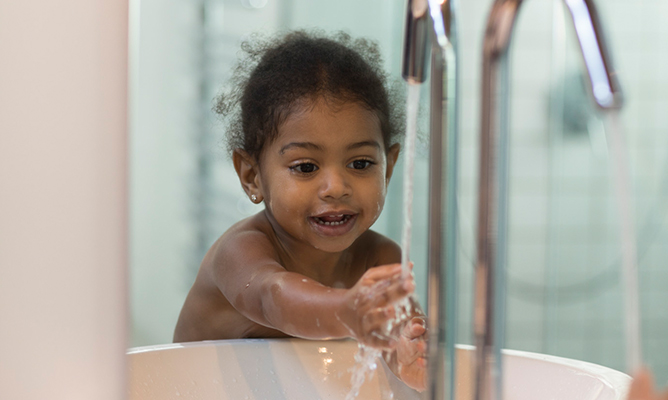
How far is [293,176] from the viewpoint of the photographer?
2.25 feet

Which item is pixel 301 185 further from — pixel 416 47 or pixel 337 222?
pixel 416 47

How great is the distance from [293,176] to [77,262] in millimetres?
452

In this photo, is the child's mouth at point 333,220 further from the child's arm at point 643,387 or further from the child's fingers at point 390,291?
the child's arm at point 643,387

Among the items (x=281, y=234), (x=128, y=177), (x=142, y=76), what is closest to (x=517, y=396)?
(x=281, y=234)

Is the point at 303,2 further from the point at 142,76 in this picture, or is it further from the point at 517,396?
the point at 517,396

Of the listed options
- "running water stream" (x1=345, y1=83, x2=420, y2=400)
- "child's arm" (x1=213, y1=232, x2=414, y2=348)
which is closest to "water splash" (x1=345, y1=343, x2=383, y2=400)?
"running water stream" (x1=345, y1=83, x2=420, y2=400)

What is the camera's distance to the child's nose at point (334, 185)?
0.66 m

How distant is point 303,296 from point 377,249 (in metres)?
0.35

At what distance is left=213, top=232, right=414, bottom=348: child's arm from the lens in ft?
1.25

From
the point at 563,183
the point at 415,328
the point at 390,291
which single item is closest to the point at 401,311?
the point at 415,328

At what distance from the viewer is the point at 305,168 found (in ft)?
2.26

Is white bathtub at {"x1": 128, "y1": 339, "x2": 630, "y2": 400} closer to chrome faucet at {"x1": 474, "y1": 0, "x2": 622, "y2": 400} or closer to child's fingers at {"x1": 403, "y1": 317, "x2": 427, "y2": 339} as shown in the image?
child's fingers at {"x1": 403, "y1": 317, "x2": 427, "y2": 339}

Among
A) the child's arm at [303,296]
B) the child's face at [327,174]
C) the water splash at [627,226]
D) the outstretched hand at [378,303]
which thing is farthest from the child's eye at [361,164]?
the water splash at [627,226]

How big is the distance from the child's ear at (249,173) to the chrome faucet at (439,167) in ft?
1.45
